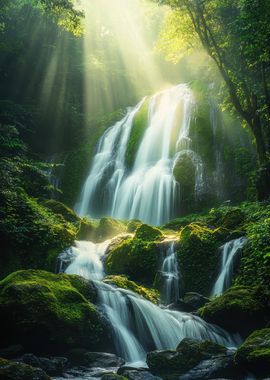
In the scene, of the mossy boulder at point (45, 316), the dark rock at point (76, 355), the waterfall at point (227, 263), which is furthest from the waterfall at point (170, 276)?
the dark rock at point (76, 355)

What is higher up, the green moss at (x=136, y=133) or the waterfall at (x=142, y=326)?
the green moss at (x=136, y=133)

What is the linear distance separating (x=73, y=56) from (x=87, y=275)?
25.5m

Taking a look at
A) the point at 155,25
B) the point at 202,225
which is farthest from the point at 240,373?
the point at 155,25

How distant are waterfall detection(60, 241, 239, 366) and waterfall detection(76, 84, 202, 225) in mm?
9314

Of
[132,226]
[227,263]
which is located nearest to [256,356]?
[227,263]

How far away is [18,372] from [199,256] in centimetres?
773

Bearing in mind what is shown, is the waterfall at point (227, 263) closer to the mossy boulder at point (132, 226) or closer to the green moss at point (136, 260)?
the green moss at point (136, 260)

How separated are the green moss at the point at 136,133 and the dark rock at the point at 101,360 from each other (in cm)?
1611

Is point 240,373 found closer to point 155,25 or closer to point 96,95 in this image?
point 96,95

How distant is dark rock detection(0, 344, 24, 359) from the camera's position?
7015 mm

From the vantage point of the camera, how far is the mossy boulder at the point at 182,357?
6930 mm

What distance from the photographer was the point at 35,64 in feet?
100

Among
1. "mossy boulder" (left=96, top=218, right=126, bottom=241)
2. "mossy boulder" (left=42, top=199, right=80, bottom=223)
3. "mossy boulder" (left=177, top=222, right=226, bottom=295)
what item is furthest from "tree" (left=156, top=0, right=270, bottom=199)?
"mossy boulder" (left=42, top=199, right=80, bottom=223)

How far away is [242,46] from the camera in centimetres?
1514
